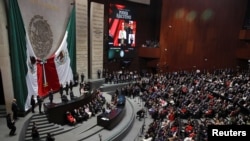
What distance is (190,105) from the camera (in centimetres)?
1619

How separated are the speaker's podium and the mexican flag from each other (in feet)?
13.2

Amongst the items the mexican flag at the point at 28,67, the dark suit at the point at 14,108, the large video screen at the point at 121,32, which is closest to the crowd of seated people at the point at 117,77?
the large video screen at the point at 121,32

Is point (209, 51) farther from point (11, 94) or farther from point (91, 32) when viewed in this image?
point (11, 94)

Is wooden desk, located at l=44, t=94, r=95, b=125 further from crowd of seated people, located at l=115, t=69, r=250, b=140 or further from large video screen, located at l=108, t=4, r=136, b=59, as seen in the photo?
large video screen, located at l=108, t=4, r=136, b=59

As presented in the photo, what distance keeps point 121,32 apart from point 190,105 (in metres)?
12.6

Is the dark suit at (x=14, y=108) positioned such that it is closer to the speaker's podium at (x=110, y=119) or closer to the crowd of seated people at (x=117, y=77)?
the speaker's podium at (x=110, y=119)

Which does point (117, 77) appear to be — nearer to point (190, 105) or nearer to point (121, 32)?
point (121, 32)

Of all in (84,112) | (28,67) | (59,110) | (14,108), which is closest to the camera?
(14,108)

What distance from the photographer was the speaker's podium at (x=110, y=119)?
523 inches

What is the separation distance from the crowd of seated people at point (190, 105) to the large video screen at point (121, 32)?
5.25 metres

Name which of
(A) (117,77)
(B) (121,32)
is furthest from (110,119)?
(B) (121,32)

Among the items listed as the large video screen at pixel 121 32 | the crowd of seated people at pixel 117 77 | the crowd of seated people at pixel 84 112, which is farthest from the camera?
the large video screen at pixel 121 32

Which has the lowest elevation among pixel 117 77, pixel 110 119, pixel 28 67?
pixel 110 119

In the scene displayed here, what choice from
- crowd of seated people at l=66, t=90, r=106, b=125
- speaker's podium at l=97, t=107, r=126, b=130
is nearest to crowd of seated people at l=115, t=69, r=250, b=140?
speaker's podium at l=97, t=107, r=126, b=130
